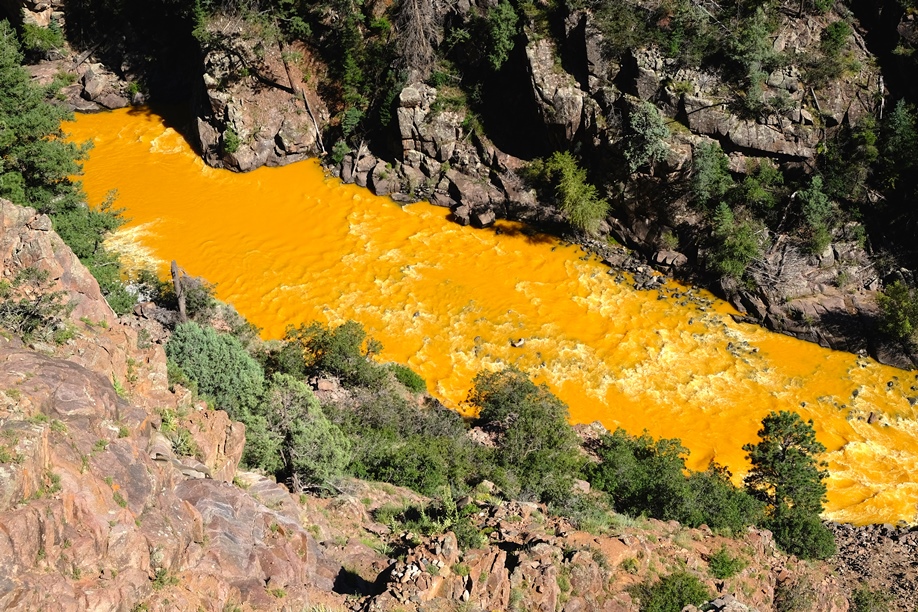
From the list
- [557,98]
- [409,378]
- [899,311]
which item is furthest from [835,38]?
[409,378]

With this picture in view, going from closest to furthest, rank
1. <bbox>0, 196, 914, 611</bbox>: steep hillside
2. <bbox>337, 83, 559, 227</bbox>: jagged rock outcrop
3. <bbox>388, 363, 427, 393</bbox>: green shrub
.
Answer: <bbox>0, 196, 914, 611</bbox>: steep hillside → <bbox>388, 363, 427, 393</bbox>: green shrub → <bbox>337, 83, 559, 227</bbox>: jagged rock outcrop

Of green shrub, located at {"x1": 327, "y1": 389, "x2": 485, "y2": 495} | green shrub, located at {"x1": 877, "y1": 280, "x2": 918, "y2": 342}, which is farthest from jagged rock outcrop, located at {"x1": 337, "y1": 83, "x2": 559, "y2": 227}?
green shrub, located at {"x1": 877, "y1": 280, "x2": 918, "y2": 342}

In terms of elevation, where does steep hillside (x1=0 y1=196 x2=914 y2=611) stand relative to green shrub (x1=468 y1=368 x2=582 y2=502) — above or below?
above

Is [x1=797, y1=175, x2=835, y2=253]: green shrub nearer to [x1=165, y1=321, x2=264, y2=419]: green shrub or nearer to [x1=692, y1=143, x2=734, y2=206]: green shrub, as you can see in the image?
[x1=692, y1=143, x2=734, y2=206]: green shrub

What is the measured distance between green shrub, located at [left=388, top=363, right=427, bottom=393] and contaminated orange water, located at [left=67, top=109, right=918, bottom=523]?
0.89 meters

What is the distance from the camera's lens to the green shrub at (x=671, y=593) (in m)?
12.8

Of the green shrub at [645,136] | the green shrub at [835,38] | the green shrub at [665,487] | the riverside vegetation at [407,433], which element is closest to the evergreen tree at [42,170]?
the riverside vegetation at [407,433]

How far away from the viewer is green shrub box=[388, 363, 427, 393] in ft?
78.7

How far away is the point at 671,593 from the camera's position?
42.9 feet

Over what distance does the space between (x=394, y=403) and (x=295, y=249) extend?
11.3 m

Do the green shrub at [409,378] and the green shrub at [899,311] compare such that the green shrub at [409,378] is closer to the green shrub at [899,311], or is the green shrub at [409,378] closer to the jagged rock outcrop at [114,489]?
the jagged rock outcrop at [114,489]

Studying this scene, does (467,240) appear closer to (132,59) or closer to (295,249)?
(295,249)

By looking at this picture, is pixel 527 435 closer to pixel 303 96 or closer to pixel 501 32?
pixel 501 32

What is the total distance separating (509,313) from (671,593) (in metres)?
15.7
